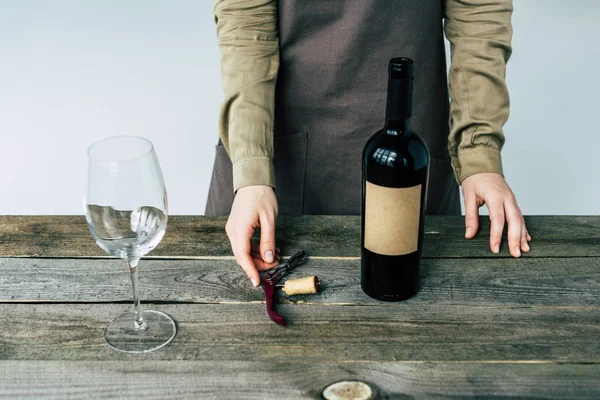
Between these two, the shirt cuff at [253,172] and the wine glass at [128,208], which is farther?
the shirt cuff at [253,172]

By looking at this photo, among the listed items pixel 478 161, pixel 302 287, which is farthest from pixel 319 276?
pixel 478 161

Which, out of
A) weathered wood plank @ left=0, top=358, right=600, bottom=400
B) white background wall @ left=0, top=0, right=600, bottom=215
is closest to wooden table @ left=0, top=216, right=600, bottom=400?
weathered wood plank @ left=0, top=358, right=600, bottom=400

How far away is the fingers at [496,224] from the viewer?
1.17 meters

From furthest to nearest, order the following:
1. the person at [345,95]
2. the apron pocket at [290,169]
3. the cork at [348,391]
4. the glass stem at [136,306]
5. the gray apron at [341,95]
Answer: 1. the apron pocket at [290,169]
2. the gray apron at [341,95]
3. the person at [345,95]
4. the glass stem at [136,306]
5. the cork at [348,391]

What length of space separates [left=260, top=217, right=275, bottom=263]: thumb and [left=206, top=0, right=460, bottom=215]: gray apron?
0.43 meters

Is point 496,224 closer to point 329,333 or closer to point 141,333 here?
point 329,333

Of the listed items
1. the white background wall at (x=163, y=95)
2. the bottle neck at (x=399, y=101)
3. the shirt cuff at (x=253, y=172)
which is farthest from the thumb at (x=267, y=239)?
the white background wall at (x=163, y=95)

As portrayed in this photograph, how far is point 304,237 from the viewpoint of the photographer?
122 cm

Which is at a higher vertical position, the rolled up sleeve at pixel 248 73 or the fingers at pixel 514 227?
the rolled up sleeve at pixel 248 73

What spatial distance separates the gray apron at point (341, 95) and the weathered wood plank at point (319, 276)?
1.55ft

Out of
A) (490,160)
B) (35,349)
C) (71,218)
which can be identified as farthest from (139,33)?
(35,349)

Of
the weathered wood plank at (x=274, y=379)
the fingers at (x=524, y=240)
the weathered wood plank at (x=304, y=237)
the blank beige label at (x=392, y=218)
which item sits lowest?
the weathered wood plank at (x=304, y=237)

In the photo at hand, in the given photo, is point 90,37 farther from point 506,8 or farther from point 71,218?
point 506,8

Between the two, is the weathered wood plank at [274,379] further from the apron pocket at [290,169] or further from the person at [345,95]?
the apron pocket at [290,169]
